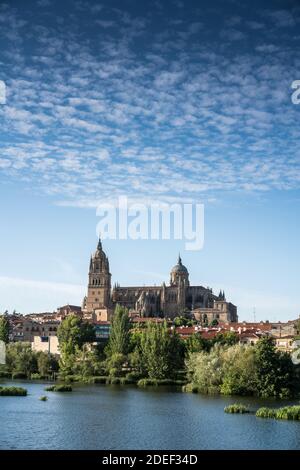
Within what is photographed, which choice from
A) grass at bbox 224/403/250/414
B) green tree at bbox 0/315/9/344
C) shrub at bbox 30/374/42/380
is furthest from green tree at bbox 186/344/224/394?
green tree at bbox 0/315/9/344

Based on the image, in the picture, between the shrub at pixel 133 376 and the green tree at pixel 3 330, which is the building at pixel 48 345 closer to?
the green tree at pixel 3 330

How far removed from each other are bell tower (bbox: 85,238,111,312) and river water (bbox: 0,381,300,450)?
266 feet

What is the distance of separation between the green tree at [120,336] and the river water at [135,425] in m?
19.6

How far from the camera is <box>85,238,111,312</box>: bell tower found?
123 metres

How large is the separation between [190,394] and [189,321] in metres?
59.7

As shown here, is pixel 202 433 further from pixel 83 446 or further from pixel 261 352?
pixel 261 352

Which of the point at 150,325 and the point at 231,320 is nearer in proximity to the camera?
the point at 150,325

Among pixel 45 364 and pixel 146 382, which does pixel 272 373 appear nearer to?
pixel 146 382

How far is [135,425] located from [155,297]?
303 feet

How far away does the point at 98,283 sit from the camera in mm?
124250

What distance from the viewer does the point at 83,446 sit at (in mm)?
24594

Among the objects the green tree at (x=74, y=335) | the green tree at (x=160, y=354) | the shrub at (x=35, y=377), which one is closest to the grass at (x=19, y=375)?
the shrub at (x=35, y=377)

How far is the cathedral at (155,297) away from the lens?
117 m
